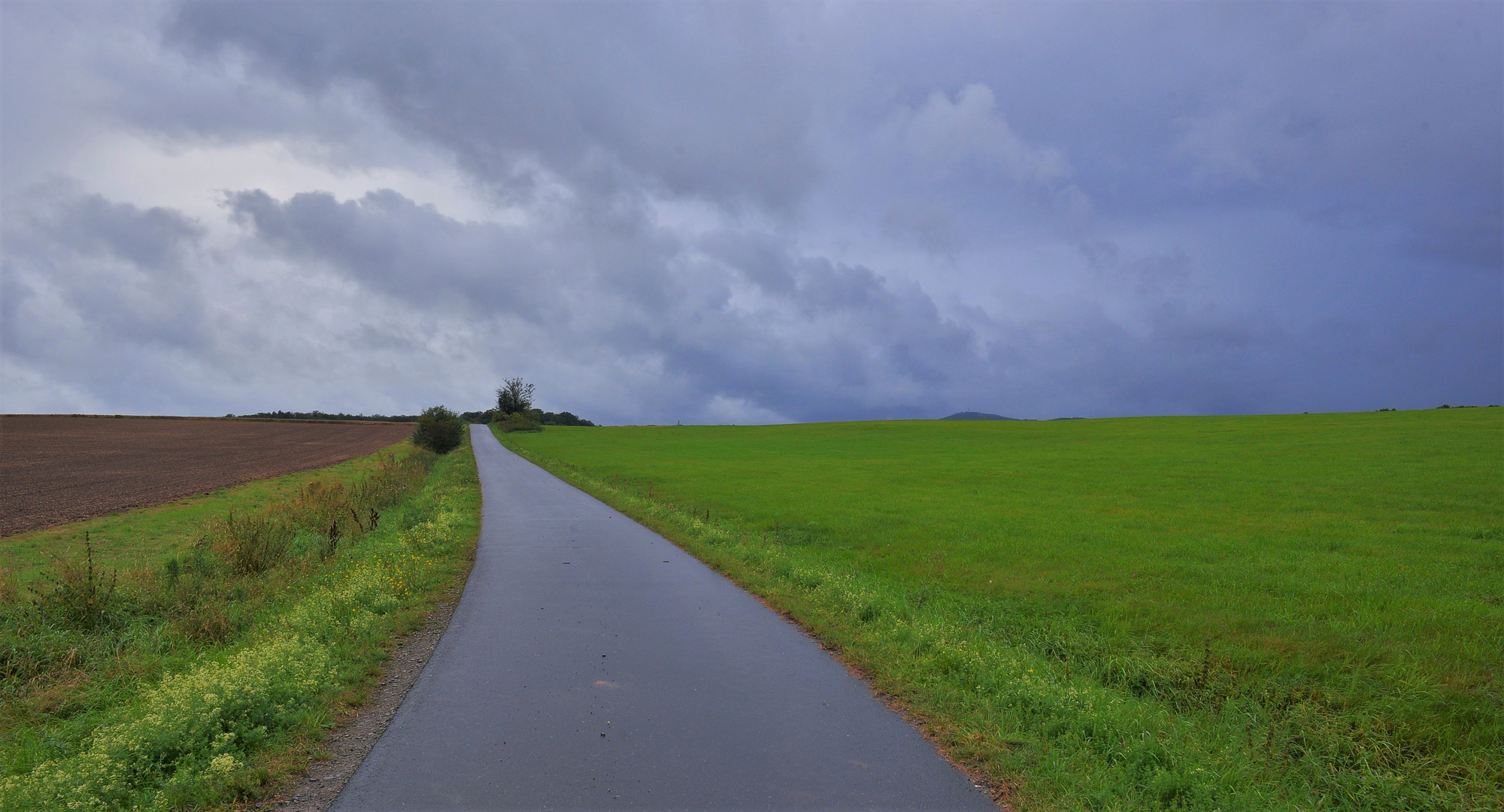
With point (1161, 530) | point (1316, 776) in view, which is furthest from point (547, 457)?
point (1316, 776)

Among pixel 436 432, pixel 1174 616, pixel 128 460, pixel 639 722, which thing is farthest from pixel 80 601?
pixel 436 432

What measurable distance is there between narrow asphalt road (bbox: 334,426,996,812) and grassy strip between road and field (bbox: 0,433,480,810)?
0.90 metres

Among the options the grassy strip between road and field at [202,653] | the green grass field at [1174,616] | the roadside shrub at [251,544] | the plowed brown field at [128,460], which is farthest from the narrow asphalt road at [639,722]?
the plowed brown field at [128,460]

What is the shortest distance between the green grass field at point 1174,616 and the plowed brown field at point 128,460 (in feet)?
61.2

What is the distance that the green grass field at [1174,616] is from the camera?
5.91m

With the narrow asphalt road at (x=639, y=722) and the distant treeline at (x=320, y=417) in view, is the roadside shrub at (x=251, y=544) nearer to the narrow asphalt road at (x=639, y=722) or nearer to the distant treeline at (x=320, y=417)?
the narrow asphalt road at (x=639, y=722)

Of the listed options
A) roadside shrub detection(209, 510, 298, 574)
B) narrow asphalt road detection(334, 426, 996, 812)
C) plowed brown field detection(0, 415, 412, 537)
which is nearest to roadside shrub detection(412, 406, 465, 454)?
plowed brown field detection(0, 415, 412, 537)

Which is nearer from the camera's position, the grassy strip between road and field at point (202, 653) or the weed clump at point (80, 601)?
the grassy strip between road and field at point (202, 653)

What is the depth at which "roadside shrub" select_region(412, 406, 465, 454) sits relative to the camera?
5769cm

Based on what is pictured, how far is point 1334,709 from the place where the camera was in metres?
7.67

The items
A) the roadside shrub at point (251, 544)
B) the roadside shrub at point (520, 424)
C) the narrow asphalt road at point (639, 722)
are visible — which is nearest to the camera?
the narrow asphalt road at point (639, 722)

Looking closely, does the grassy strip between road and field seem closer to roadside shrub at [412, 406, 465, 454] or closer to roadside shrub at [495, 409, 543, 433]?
roadside shrub at [412, 406, 465, 454]

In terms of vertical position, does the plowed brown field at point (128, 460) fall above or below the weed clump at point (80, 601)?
above

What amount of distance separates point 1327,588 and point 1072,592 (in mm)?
4130
